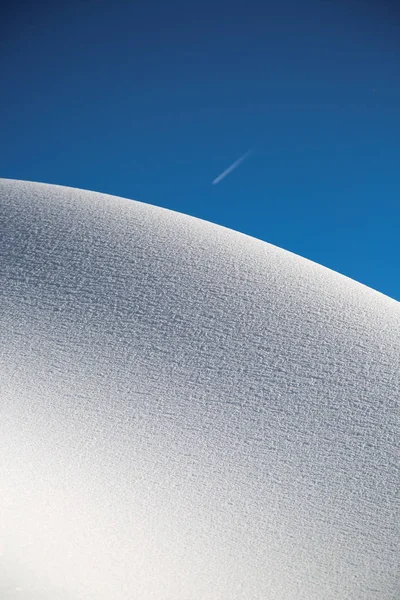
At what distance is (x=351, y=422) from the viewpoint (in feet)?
25.6

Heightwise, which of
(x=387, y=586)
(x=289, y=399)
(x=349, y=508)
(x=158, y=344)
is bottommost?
(x=387, y=586)

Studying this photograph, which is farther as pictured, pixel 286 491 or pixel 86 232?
pixel 86 232

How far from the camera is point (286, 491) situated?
7301 millimetres

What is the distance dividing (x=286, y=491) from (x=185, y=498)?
1.33 metres

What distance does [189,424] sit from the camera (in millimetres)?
7898

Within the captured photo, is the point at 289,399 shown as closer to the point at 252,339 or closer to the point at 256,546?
the point at 252,339

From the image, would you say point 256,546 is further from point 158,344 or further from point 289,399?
point 158,344

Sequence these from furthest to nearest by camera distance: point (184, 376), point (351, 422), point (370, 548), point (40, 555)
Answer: point (184, 376) → point (351, 422) → point (370, 548) → point (40, 555)

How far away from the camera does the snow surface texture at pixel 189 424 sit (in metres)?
6.53

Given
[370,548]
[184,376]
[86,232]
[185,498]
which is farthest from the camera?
[86,232]

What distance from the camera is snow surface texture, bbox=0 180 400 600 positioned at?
6527 mm

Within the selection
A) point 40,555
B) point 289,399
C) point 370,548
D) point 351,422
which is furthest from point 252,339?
point 40,555

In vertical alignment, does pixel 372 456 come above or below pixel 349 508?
above

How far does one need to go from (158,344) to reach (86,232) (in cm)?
310
